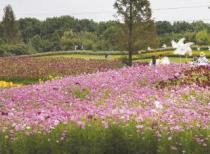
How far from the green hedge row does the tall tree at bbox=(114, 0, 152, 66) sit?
1300 inches

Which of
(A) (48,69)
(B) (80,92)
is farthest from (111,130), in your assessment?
(A) (48,69)

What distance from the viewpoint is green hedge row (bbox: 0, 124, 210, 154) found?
6.96 m

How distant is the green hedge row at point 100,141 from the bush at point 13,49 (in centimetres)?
5194

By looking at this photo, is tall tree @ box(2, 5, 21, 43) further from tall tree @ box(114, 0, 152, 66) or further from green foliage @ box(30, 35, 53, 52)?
tall tree @ box(114, 0, 152, 66)

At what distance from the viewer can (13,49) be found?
6103cm

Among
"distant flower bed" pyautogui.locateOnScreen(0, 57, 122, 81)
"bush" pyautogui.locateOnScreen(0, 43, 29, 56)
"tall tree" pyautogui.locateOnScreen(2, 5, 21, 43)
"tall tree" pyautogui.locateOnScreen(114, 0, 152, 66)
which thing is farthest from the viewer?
"tall tree" pyautogui.locateOnScreen(2, 5, 21, 43)

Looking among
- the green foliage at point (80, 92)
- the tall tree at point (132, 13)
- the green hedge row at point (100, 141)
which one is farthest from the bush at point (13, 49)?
the green hedge row at point (100, 141)

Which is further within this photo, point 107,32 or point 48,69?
point 107,32

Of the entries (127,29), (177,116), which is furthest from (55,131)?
(127,29)

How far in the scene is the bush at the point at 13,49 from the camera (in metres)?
59.2

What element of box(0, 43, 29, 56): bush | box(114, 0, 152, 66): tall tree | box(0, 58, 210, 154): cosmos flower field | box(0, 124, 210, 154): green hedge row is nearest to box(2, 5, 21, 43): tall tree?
box(0, 43, 29, 56): bush

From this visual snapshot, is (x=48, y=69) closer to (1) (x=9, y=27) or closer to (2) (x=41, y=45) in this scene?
(1) (x=9, y=27)

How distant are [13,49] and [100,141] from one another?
2152 inches

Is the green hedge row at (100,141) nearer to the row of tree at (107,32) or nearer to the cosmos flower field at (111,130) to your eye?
the cosmos flower field at (111,130)
